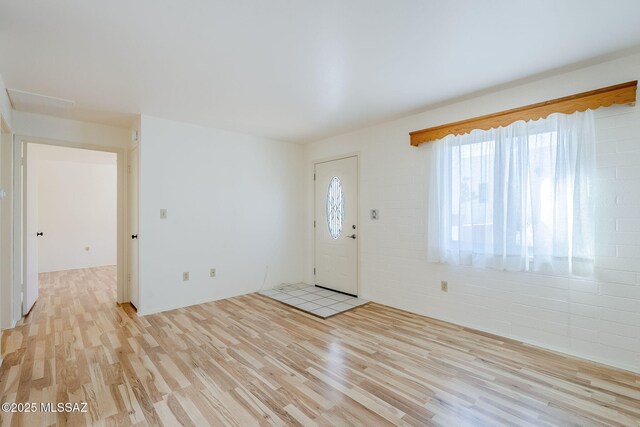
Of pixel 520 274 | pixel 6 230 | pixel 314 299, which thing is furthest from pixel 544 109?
pixel 6 230

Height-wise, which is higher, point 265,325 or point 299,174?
point 299,174

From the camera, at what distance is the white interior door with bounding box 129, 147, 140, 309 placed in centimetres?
369

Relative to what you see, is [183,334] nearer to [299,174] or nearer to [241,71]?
[241,71]

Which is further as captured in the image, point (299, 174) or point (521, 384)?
point (299, 174)

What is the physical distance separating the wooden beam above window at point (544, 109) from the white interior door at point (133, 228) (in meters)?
3.64

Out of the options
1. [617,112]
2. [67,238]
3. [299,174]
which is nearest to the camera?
[617,112]

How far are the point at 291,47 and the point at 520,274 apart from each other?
2.85 metres

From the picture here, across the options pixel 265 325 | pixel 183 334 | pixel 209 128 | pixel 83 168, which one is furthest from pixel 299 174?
pixel 83 168

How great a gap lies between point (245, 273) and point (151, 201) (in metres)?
1.67

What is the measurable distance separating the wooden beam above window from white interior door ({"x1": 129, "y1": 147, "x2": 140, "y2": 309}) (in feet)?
12.0

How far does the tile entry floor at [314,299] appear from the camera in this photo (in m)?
3.69

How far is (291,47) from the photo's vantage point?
209cm

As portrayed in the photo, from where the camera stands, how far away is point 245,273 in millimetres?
4457

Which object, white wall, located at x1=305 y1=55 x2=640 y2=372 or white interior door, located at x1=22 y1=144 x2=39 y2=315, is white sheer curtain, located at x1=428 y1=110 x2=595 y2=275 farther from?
white interior door, located at x1=22 y1=144 x2=39 y2=315
